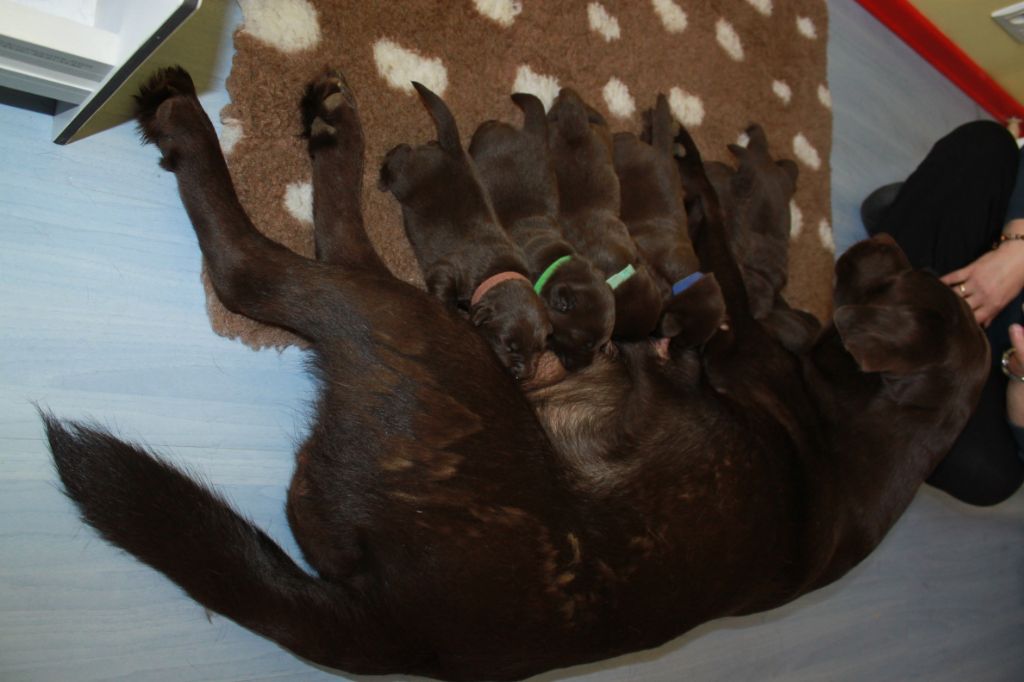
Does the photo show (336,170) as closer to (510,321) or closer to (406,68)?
(406,68)

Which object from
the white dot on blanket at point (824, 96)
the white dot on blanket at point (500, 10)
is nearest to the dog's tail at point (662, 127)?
the white dot on blanket at point (500, 10)

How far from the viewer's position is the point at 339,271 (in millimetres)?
1406

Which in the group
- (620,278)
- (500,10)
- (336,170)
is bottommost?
(620,278)

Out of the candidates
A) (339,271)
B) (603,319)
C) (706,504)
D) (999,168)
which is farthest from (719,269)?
(999,168)

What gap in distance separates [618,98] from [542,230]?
0.61m

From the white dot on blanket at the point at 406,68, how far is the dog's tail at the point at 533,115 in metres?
0.20

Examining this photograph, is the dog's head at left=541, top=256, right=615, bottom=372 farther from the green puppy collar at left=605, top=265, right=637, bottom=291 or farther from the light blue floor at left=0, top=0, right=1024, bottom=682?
the light blue floor at left=0, top=0, right=1024, bottom=682

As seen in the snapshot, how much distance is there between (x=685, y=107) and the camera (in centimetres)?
239

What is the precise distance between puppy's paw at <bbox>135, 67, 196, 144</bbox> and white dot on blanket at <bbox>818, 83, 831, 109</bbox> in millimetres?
2450

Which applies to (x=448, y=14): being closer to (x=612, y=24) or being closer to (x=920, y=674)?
(x=612, y=24)

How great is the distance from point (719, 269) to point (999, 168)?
1.29 meters

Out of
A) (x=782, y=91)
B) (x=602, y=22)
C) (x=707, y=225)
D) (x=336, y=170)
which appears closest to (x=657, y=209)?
(x=707, y=225)

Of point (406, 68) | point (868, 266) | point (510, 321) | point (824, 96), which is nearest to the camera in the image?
point (510, 321)

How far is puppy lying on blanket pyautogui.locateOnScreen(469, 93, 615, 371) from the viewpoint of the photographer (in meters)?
1.76
